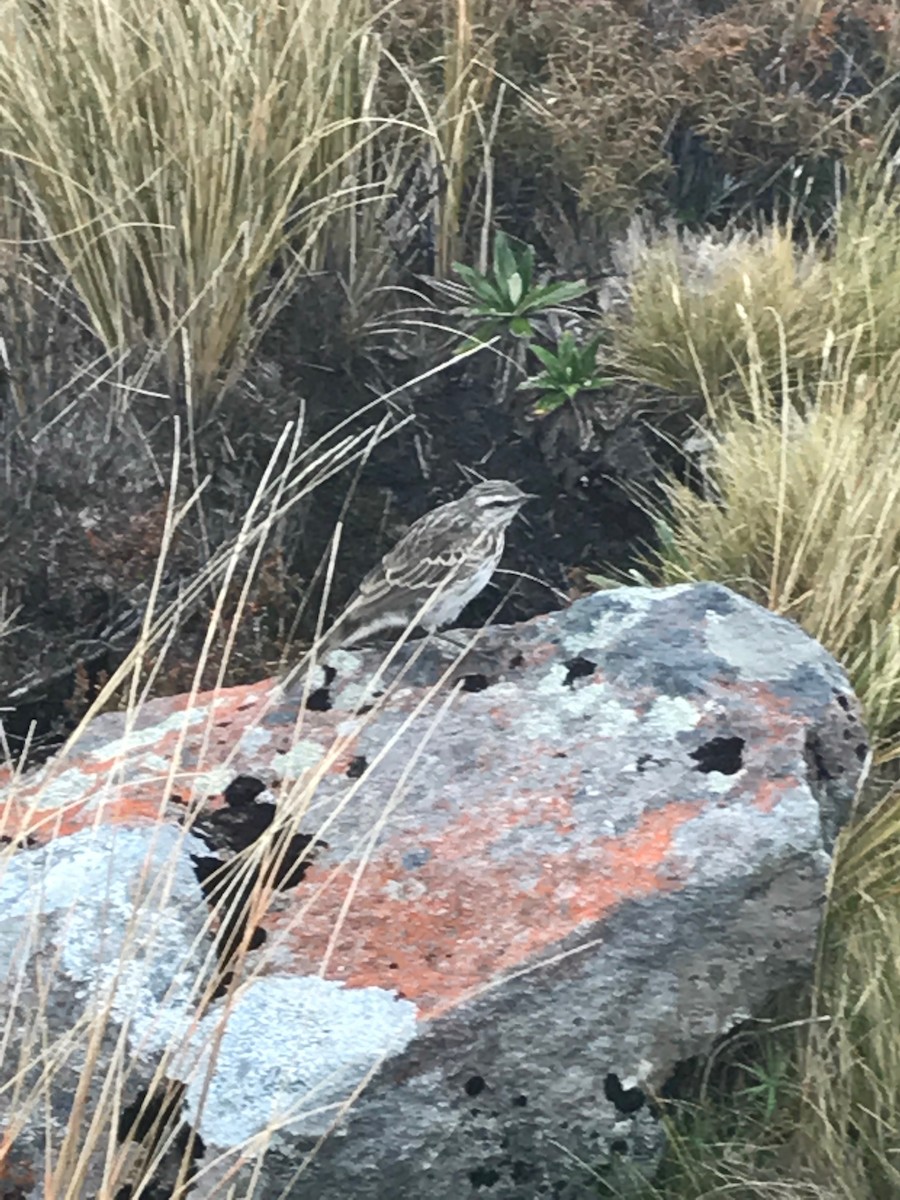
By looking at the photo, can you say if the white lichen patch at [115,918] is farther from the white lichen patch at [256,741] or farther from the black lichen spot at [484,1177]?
the black lichen spot at [484,1177]

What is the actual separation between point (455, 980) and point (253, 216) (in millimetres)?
2448

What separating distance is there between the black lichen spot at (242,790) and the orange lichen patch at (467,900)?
0.22 meters

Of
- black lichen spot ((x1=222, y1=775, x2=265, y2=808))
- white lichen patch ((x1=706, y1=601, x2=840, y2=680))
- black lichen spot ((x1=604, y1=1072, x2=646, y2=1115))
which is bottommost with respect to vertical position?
black lichen spot ((x1=604, y1=1072, x2=646, y2=1115))

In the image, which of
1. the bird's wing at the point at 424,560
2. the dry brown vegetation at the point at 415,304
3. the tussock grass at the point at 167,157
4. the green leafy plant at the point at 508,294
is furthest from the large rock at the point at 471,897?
the green leafy plant at the point at 508,294

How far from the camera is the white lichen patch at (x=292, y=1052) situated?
222 cm

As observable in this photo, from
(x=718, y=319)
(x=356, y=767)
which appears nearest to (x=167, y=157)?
(x=718, y=319)

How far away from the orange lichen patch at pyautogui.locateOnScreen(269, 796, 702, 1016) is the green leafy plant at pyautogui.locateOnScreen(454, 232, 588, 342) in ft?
7.17

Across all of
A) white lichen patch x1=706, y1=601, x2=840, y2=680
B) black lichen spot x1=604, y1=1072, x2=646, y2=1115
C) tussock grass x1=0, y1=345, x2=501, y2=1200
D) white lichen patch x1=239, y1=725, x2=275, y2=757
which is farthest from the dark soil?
black lichen spot x1=604, y1=1072, x2=646, y2=1115

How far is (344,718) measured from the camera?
293 cm

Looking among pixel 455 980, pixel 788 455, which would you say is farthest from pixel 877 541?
pixel 455 980

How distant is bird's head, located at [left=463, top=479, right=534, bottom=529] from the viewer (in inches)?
137

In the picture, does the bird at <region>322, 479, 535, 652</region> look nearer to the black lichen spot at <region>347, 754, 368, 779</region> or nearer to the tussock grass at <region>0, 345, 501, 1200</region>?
the black lichen spot at <region>347, 754, 368, 779</region>

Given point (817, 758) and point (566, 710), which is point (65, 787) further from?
point (817, 758)

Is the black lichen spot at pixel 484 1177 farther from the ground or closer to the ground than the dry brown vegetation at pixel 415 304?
closer to the ground
